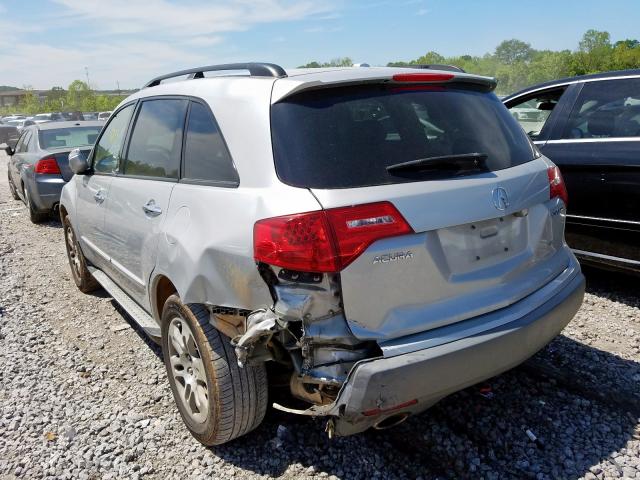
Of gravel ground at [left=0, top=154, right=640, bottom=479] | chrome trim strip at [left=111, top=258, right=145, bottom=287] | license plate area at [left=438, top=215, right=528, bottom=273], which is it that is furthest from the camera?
chrome trim strip at [left=111, top=258, right=145, bottom=287]

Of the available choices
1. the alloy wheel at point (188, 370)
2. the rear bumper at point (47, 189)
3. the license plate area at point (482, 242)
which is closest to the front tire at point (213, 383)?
the alloy wheel at point (188, 370)

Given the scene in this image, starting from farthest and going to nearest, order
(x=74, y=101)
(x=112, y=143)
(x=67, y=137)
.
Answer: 1. (x=74, y=101)
2. (x=67, y=137)
3. (x=112, y=143)

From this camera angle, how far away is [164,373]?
3.70m

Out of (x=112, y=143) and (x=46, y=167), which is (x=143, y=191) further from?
(x=46, y=167)

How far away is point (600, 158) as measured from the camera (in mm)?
4375

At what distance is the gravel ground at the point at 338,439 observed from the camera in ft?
8.75

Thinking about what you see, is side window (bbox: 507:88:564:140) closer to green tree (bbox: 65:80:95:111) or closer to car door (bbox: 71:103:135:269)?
car door (bbox: 71:103:135:269)

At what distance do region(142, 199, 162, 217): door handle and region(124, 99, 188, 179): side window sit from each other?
0.17 metres

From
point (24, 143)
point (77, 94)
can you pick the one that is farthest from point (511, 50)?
point (24, 143)

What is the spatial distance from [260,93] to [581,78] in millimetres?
3583

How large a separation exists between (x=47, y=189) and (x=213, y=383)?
23.0 feet

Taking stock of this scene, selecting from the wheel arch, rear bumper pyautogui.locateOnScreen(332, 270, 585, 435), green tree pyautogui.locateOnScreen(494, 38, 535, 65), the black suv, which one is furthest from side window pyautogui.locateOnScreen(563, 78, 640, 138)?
green tree pyautogui.locateOnScreen(494, 38, 535, 65)

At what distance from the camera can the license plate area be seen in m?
2.31

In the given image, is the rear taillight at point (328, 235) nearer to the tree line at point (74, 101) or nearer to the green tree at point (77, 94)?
the tree line at point (74, 101)
